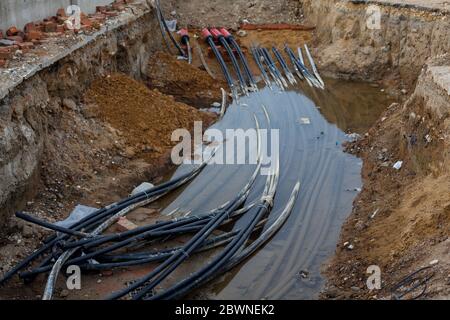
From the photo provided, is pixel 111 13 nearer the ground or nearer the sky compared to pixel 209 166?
nearer the sky

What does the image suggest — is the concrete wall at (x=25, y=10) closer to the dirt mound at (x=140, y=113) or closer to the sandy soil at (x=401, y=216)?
the dirt mound at (x=140, y=113)

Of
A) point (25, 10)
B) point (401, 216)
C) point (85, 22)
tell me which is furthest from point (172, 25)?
point (401, 216)

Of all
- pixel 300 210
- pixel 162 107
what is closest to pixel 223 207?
pixel 300 210

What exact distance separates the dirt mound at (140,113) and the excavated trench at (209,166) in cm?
3

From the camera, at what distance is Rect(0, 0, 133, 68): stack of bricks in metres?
9.71

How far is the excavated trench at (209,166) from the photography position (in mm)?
7766

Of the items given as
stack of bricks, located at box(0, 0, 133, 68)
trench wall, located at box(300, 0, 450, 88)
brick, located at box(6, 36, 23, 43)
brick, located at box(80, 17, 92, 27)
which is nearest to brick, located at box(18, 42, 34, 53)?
stack of bricks, located at box(0, 0, 133, 68)

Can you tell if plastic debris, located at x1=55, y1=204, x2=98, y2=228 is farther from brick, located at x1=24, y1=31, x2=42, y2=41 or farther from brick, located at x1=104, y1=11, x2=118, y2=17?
brick, located at x1=104, y1=11, x2=118, y2=17

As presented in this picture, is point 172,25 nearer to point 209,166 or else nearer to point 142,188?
point 209,166

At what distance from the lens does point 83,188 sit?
31.1 feet

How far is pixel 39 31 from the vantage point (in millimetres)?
→ 11125

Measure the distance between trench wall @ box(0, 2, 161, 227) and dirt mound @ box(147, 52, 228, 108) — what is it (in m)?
1.52

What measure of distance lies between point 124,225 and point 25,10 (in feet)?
18.3
